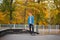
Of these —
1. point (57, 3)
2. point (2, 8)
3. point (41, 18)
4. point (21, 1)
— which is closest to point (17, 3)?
point (21, 1)

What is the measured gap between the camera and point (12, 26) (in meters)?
16.3

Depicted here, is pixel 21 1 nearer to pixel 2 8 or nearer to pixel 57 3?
pixel 2 8

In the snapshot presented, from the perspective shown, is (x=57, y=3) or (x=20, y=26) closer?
(x=20, y=26)

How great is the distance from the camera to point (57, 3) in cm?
1783

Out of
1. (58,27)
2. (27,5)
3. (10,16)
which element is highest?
(27,5)

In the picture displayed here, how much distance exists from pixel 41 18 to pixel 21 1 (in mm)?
2582

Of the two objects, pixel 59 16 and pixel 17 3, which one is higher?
pixel 17 3

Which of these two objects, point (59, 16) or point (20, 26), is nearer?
point (20, 26)

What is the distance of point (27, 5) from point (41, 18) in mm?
1886

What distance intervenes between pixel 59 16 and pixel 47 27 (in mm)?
1785

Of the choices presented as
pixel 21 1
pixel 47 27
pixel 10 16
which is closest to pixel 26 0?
pixel 21 1

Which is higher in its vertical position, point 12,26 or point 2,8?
point 2,8

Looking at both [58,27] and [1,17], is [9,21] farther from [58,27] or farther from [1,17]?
[58,27]

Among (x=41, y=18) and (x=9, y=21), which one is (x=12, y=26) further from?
(x=41, y=18)
